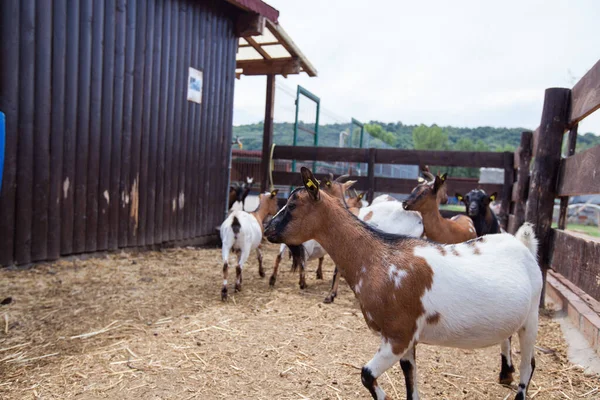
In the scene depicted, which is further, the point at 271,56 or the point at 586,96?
the point at 271,56

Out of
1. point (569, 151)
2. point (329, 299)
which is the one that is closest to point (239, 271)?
point (329, 299)

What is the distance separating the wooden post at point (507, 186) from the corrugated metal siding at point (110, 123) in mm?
5259

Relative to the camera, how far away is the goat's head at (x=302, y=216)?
2.91 meters

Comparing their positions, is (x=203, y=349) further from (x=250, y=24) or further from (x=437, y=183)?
(x=250, y=24)

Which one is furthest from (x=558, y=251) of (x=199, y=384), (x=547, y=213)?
(x=199, y=384)

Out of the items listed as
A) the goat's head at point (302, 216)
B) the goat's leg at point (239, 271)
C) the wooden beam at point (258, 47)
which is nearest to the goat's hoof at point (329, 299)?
the goat's leg at point (239, 271)

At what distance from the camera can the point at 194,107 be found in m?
8.18

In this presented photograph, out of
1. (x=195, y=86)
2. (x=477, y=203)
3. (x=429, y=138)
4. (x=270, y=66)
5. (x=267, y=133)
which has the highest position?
(x=429, y=138)

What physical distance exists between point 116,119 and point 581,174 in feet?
19.5

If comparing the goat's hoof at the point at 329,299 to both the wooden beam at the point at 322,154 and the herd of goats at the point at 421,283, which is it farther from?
the wooden beam at the point at 322,154

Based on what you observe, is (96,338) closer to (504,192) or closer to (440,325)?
(440,325)

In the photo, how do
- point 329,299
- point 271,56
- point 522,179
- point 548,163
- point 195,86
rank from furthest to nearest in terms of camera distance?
point 271,56
point 195,86
point 522,179
point 329,299
point 548,163

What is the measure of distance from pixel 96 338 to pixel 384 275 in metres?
2.54

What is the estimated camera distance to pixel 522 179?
5.90 metres
